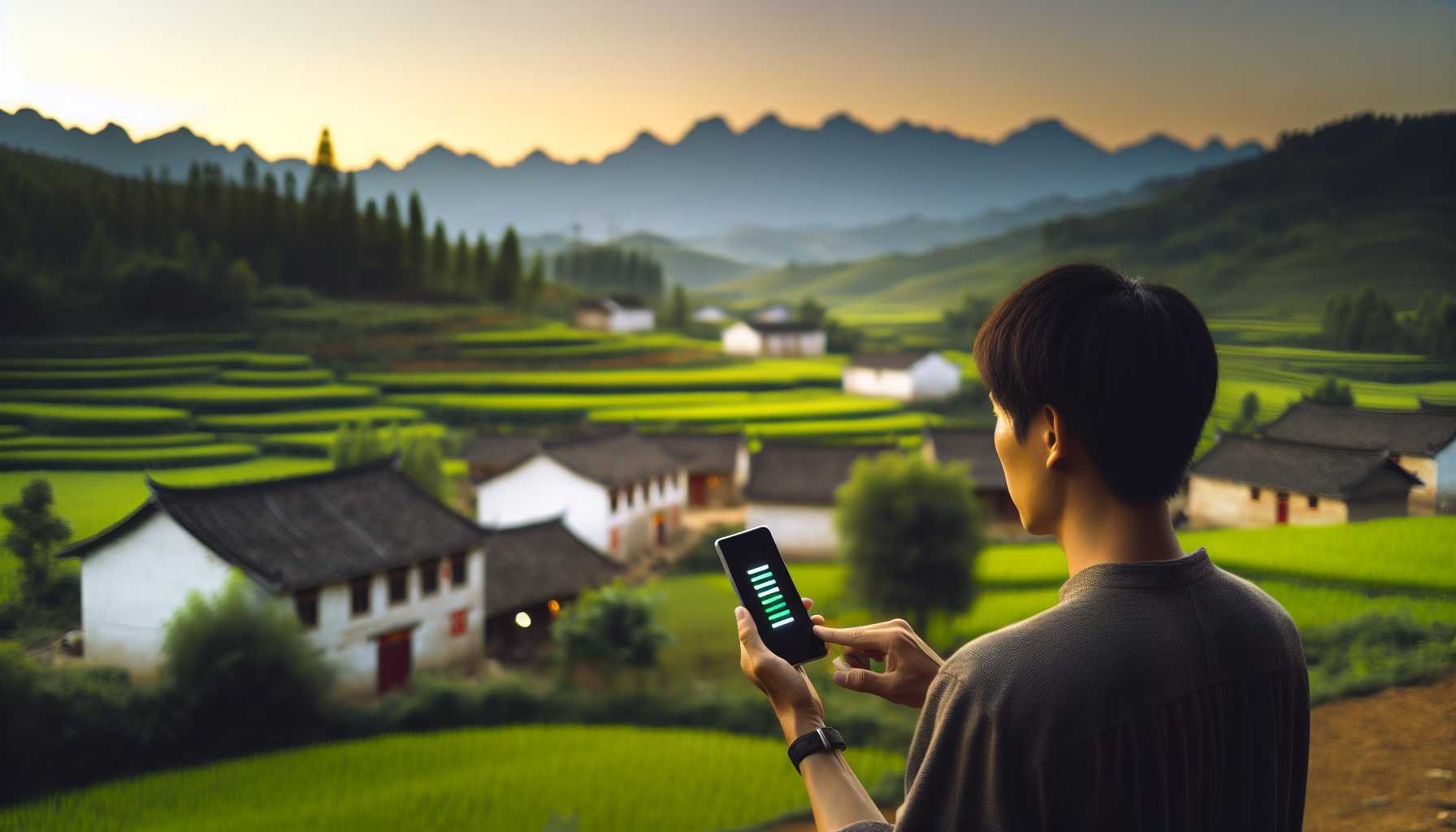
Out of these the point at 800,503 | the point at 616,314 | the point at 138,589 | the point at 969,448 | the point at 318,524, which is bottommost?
the point at 800,503

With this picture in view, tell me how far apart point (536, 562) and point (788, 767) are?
502 centimetres

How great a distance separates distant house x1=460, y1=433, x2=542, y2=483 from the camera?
33.9 ft

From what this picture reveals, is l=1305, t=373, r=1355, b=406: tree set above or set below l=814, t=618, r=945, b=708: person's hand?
above

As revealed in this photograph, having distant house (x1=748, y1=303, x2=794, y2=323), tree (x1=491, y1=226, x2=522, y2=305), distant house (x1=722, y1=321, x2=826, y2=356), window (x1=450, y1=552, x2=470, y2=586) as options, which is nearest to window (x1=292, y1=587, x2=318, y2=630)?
window (x1=450, y1=552, x2=470, y2=586)

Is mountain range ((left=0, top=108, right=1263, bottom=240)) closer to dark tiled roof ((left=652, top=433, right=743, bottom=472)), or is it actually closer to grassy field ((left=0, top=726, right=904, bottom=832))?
dark tiled roof ((left=652, top=433, right=743, bottom=472))

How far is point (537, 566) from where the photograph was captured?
9672 mm

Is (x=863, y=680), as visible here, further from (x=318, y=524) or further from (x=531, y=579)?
(x=531, y=579)

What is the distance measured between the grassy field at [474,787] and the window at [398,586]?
4.35 feet

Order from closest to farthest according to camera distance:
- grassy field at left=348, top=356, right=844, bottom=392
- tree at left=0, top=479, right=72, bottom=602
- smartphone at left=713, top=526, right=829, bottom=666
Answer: smartphone at left=713, top=526, right=829, bottom=666
tree at left=0, top=479, right=72, bottom=602
grassy field at left=348, top=356, right=844, bottom=392

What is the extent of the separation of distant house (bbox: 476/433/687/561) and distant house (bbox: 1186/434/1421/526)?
7.88 metres

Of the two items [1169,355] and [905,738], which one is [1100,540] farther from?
[905,738]

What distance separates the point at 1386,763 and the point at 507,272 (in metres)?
6.63

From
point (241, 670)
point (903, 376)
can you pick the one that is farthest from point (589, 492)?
point (241, 670)

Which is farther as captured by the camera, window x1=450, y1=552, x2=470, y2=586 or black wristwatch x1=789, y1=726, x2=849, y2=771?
window x1=450, y1=552, x2=470, y2=586
